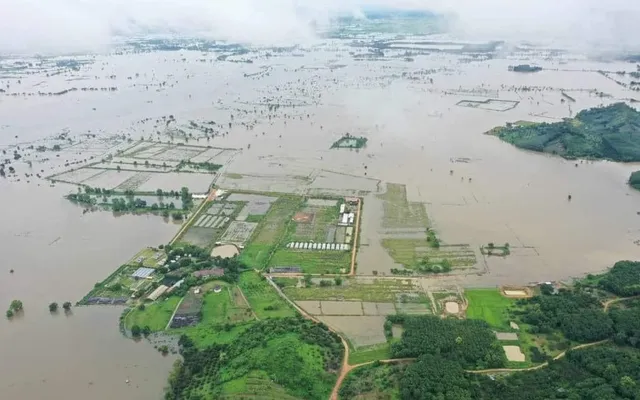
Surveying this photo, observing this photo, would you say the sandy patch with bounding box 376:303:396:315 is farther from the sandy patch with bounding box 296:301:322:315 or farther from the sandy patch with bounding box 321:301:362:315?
the sandy patch with bounding box 296:301:322:315

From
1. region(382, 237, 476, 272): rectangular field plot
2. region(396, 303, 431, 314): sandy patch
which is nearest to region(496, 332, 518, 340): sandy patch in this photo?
region(396, 303, 431, 314): sandy patch

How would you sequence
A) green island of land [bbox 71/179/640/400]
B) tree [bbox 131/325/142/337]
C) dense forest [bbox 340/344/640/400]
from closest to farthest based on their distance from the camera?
dense forest [bbox 340/344/640/400] → green island of land [bbox 71/179/640/400] → tree [bbox 131/325/142/337]

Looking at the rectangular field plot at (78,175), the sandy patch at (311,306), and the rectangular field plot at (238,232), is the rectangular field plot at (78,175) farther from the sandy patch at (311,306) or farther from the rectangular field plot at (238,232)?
the sandy patch at (311,306)

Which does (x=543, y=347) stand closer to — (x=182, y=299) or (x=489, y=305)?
(x=489, y=305)

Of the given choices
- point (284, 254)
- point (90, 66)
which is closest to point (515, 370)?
point (284, 254)

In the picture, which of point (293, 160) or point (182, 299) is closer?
point (182, 299)

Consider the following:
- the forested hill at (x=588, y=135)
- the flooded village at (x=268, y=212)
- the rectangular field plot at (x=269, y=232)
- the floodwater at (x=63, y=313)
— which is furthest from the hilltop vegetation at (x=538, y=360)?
the forested hill at (x=588, y=135)
